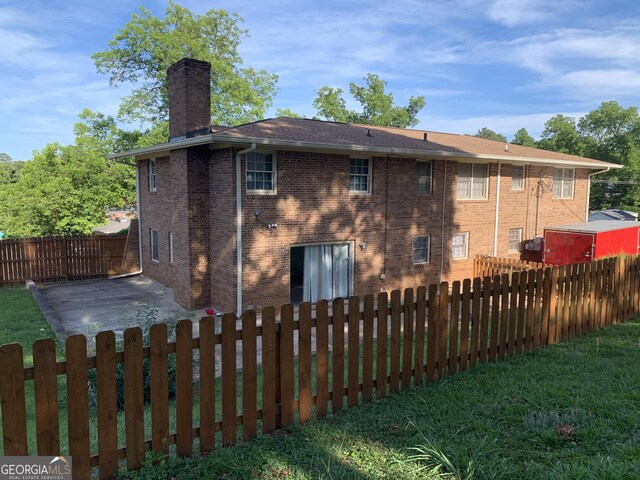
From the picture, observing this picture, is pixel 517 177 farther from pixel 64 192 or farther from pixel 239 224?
pixel 64 192

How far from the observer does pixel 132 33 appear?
30.7 metres

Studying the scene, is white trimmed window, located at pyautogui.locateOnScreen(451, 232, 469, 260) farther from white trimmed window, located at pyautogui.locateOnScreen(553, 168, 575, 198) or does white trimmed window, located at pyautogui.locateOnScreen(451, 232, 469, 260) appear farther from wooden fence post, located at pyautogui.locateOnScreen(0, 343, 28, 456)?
wooden fence post, located at pyautogui.locateOnScreen(0, 343, 28, 456)

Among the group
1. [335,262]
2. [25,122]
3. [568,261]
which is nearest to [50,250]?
[335,262]

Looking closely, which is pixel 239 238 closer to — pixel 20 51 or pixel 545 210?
pixel 545 210

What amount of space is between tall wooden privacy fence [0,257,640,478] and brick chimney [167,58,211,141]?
28.7 ft

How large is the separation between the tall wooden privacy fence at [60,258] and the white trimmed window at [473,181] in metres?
13.5

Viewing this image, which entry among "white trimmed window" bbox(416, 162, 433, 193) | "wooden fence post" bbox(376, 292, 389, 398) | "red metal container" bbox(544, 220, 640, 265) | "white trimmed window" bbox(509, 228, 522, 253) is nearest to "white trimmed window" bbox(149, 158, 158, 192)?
"white trimmed window" bbox(416, 162, 433, 193)

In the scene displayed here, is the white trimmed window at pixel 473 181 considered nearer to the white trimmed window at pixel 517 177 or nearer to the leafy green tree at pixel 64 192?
the white trimmed window at pixel 517 177

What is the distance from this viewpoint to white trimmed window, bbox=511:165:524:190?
60.6 feet

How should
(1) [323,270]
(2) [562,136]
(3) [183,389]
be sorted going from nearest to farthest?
(3) [183,389]
(1) [323,270]
(2) [562,136]

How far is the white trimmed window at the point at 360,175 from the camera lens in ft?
45.9

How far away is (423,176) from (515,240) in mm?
5968

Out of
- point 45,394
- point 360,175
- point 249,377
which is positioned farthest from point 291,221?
point 45,394

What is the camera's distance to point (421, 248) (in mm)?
16016
